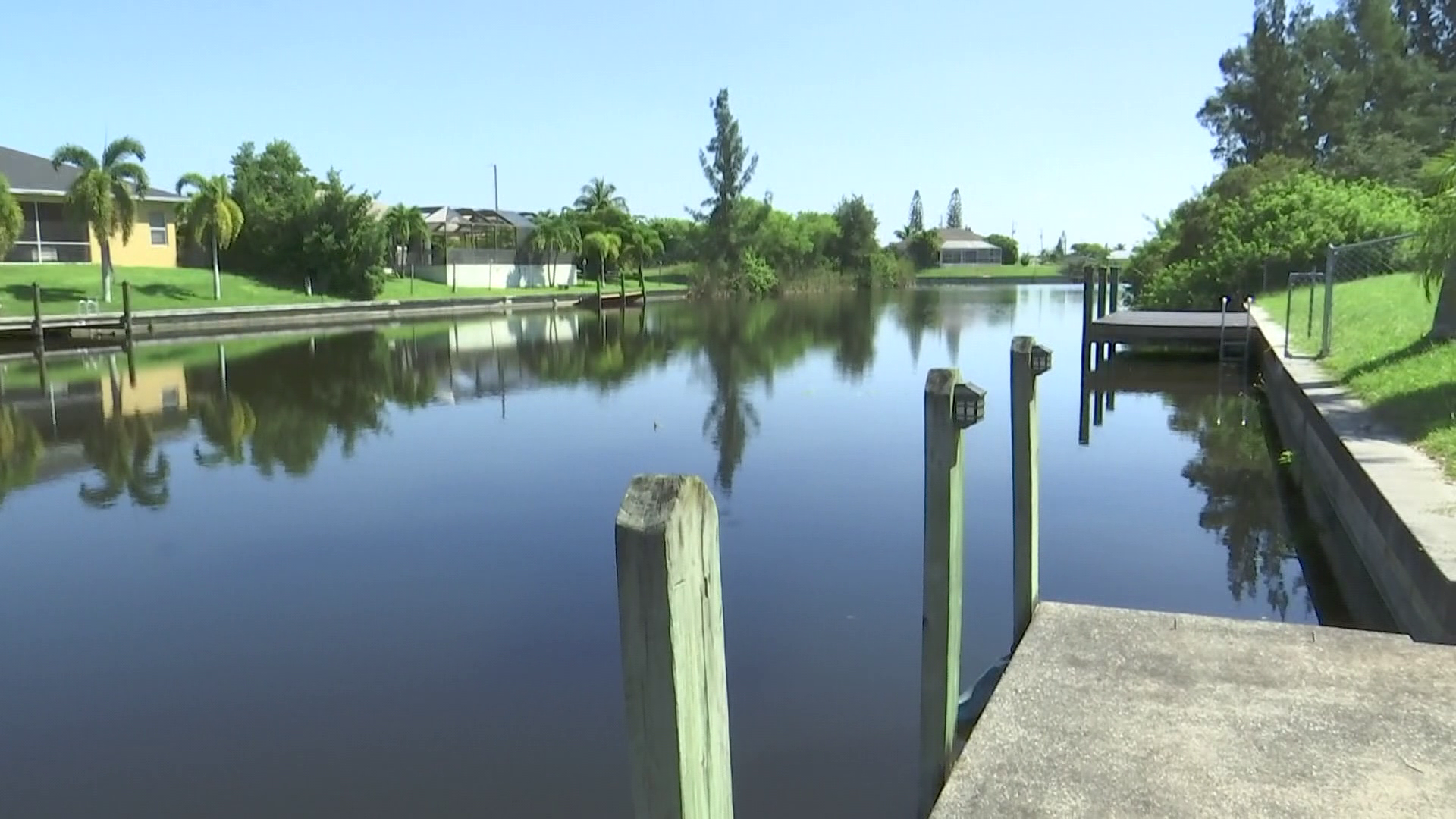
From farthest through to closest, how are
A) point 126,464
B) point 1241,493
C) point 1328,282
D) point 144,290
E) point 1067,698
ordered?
point 144,290, point 1328,282, point 126,464, point 1241,493, point 1067,698

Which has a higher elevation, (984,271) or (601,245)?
(601,245)

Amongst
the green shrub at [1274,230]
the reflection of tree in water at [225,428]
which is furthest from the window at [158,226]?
the green shrub at [1274,230]

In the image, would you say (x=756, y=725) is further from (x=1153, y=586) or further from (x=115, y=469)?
(x=115, y=469)

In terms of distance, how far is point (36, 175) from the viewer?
4066 cm

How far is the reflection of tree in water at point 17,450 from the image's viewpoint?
13203mm

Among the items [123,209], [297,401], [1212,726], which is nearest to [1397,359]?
[1212,726]

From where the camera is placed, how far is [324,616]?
816 cm

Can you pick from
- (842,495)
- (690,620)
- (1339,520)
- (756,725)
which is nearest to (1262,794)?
(690,620)

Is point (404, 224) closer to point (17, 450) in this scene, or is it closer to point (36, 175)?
point (36, 175)

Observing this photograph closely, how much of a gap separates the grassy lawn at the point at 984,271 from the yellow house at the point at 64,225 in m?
74.5

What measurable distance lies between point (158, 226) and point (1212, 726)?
48668 mm

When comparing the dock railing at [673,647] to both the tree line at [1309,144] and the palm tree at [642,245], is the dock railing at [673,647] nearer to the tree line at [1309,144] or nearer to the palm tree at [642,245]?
the tree line at [1309,144]

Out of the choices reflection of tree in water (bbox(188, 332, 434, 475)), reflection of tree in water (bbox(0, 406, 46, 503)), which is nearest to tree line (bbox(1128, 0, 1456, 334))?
reflection of tree in water (bbox(188, 332, 434, 475))

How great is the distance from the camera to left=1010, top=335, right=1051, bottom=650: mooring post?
550 cm
